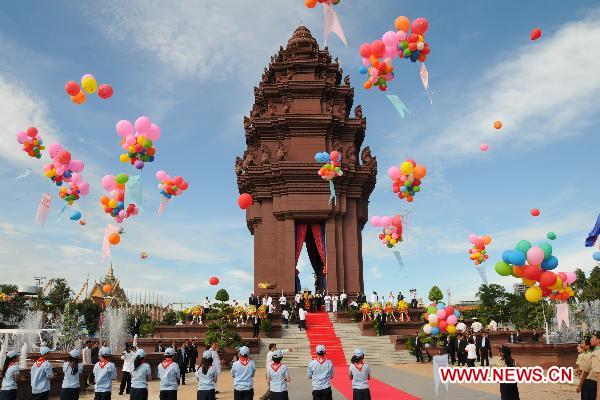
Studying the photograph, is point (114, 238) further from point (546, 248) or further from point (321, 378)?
point (546, 248)

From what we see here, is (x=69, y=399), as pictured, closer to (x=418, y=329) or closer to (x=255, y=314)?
(x=255, y=314)

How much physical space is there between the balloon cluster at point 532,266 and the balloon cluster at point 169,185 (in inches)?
580

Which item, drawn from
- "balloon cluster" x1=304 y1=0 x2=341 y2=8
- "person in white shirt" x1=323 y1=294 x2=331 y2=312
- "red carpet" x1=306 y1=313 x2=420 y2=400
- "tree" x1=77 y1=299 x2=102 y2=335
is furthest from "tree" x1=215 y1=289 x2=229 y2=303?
"tree" x1=77 y1=299 x2=102 y2=335

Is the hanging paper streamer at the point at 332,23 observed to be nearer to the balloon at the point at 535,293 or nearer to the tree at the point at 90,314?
the balloon at the point at 535,293

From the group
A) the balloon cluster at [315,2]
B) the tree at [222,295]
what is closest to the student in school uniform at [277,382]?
the balloon cluster at [315,2]

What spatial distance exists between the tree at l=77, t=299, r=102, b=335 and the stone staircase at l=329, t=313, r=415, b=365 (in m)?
49.8

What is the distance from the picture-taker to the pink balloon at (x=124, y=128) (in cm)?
2005

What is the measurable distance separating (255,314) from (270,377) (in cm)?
1836

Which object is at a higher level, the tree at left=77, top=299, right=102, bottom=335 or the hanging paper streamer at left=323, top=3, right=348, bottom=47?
the hanging paper streamer at left=323, top=3, right=348, bottom=47

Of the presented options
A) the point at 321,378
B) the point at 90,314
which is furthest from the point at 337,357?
the point at 90,314

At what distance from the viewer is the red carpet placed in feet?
49.4

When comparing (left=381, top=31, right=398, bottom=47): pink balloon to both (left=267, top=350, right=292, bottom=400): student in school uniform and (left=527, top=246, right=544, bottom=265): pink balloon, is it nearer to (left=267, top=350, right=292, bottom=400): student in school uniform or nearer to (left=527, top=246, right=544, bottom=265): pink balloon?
(left=527, top=246, right=544, bottom=265): pink balloon

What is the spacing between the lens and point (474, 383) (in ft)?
57.1

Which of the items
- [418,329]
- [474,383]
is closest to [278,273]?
[418,329]
